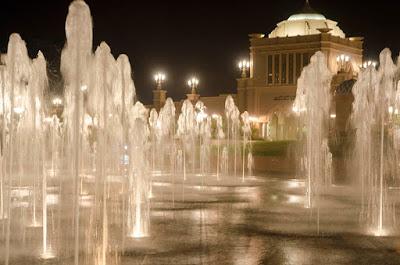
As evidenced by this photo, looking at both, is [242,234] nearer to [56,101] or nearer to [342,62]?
[56,101]

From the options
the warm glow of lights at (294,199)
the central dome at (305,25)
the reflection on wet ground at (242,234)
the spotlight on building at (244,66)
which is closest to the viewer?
the reflection on wet ground at (242,234)

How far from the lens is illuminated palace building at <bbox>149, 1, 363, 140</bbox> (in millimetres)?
46781

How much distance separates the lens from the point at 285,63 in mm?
48375

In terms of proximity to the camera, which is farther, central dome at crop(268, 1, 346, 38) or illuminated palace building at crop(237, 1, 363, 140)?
central dome at crop(268, 1, 346, 38)

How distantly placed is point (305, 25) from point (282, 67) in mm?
3862

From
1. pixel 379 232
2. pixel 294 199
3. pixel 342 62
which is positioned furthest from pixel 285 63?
pixel 379 232

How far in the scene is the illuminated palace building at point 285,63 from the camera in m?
46.7

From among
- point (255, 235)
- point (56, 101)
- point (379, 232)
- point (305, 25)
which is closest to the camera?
point (255, 235)

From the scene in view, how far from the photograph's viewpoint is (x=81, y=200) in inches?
591

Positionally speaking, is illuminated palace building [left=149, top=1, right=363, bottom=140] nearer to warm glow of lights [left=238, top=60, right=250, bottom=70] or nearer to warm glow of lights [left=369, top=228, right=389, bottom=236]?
warm glow of lights [left=238, top=60, right=250, bottom=70]

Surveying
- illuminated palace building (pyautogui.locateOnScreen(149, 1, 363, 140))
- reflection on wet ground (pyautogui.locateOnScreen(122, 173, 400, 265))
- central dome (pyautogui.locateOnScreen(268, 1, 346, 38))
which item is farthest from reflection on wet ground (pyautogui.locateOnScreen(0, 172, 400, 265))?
central dome (pyautogui.locateOnScreen(268, 1, 346, 38))

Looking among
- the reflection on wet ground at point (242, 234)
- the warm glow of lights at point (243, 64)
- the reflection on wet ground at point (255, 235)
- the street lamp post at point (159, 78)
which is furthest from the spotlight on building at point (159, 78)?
the reflection on wet ground at point (255, 235)

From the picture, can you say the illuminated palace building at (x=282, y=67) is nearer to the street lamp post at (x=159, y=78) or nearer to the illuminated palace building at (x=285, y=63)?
the illuminated palace building at (x=285, y=63)

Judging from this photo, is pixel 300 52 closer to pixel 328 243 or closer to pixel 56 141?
pixel 56 141
